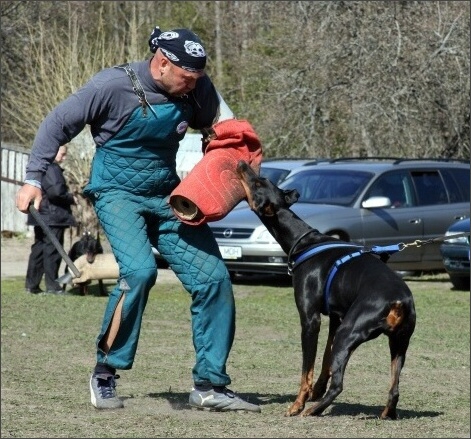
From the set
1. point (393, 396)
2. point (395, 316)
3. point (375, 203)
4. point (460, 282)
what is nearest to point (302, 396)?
point (393, 396)

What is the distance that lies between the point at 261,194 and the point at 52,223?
8309mm

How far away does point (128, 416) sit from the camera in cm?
659

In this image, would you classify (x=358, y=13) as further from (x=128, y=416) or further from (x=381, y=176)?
(x=128, y=416)

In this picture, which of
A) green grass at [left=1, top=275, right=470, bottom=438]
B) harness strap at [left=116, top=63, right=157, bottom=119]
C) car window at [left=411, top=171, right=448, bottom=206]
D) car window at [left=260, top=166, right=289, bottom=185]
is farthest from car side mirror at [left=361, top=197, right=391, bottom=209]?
harness strap at [left=116, top=63, right=157, bottom=119]

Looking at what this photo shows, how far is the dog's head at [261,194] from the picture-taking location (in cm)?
693

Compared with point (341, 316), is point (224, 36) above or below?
below

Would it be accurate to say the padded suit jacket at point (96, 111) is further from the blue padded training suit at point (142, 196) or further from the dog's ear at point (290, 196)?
the dog's ear at point (290, 196)

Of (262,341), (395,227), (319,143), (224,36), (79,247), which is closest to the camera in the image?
(262,341)

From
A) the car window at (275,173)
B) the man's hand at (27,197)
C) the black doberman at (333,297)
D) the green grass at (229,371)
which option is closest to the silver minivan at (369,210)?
the car window at (275,173)

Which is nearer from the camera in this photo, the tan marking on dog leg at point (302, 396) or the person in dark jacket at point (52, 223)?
the tan marking on dog leg at point (302, 396)

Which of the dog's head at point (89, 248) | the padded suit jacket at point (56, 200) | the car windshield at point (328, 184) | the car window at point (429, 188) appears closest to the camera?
the padded suit jacket at point (56, 200)

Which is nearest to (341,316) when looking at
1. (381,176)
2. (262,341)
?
(262,341)

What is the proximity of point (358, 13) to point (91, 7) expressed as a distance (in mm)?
7326

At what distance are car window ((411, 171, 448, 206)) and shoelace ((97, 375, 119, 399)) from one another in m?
11.2
